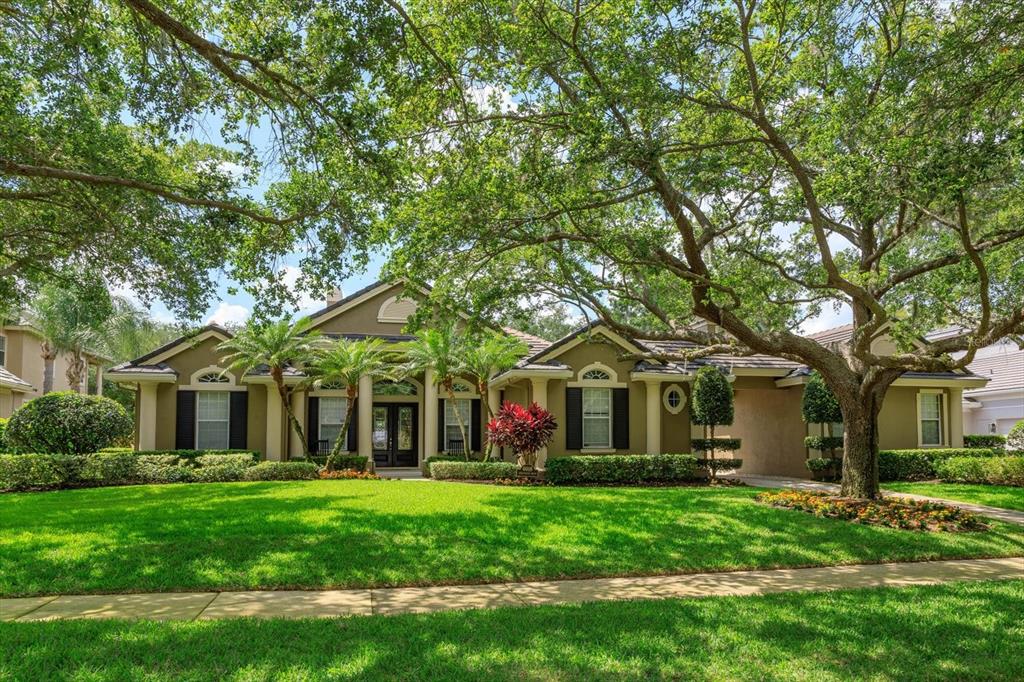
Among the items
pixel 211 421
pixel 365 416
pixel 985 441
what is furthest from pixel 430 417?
pixel 985 441

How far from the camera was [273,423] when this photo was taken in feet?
67.7

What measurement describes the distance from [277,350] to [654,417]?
36.1ft

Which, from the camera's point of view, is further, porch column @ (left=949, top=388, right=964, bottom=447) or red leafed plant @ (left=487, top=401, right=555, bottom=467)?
porch column @ (left=949, top=388, right=964, bottom=447)

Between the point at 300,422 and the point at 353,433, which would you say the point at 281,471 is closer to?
the point at 300,422

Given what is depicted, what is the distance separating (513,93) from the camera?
37.7 ft

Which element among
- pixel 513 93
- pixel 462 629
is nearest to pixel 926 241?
pixel 513 93

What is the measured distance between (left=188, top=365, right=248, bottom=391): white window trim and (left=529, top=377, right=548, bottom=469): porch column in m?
8.86

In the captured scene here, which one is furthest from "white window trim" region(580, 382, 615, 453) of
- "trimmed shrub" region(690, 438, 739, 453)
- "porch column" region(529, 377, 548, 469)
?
"trimmed shrub" region(690, 438, 739, 453)

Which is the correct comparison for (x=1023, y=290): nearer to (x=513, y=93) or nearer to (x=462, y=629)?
(x=513, y=93)

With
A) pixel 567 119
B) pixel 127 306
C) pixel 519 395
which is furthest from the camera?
pixel 127 306

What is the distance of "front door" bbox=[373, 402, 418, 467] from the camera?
74.6 feet

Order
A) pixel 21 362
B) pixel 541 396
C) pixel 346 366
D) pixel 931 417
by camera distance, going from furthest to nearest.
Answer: pixel 21 362 < pixel 931 417 < pixel 541 396 < pixel 346 366

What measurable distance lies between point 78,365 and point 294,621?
34.4 m

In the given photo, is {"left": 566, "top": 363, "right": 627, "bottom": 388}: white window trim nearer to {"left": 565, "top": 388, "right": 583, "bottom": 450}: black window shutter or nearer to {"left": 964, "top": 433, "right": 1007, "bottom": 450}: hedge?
{"left": 565, "top": 388, "right": 583, "bottom": 450}: black window shutter
